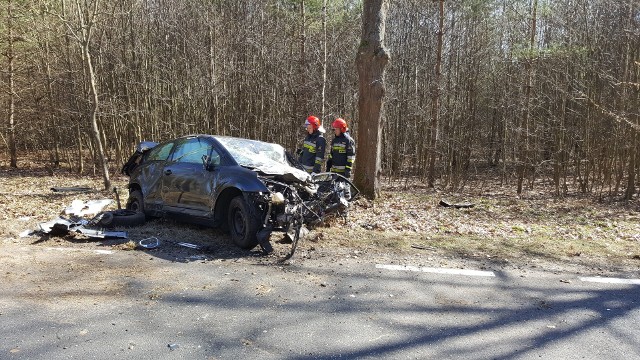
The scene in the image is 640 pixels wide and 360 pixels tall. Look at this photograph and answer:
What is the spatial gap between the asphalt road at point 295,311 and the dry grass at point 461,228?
0.99 metres

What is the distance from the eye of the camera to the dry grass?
7.19m

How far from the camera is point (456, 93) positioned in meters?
23.6

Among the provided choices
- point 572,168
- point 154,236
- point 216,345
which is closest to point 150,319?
point 216,345

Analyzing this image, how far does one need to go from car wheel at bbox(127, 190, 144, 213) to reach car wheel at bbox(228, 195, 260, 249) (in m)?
2.55

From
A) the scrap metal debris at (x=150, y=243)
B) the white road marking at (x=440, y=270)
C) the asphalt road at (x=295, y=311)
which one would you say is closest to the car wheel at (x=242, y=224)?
the asphalt road at (x=295, y=311)

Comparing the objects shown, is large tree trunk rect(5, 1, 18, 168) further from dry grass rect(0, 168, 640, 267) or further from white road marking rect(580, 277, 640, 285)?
white road marking rect(580, 277, 640, 285)

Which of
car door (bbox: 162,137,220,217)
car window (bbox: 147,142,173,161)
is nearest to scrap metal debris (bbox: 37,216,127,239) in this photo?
car door (bbox: 162,137,220,217)

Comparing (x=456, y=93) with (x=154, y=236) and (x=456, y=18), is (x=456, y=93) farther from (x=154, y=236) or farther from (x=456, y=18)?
(x=154, y=236)

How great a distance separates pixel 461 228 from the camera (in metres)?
9.00

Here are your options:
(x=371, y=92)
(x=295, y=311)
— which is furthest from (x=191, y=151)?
(x=371, y=92)

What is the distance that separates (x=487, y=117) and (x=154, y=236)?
24.7 metres

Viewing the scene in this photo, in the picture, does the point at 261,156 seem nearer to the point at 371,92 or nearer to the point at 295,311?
the point at 295,311

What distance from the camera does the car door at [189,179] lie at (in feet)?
23.7

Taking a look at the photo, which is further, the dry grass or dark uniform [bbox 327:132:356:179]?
dark uniform [bbox 327:132:356:179]
